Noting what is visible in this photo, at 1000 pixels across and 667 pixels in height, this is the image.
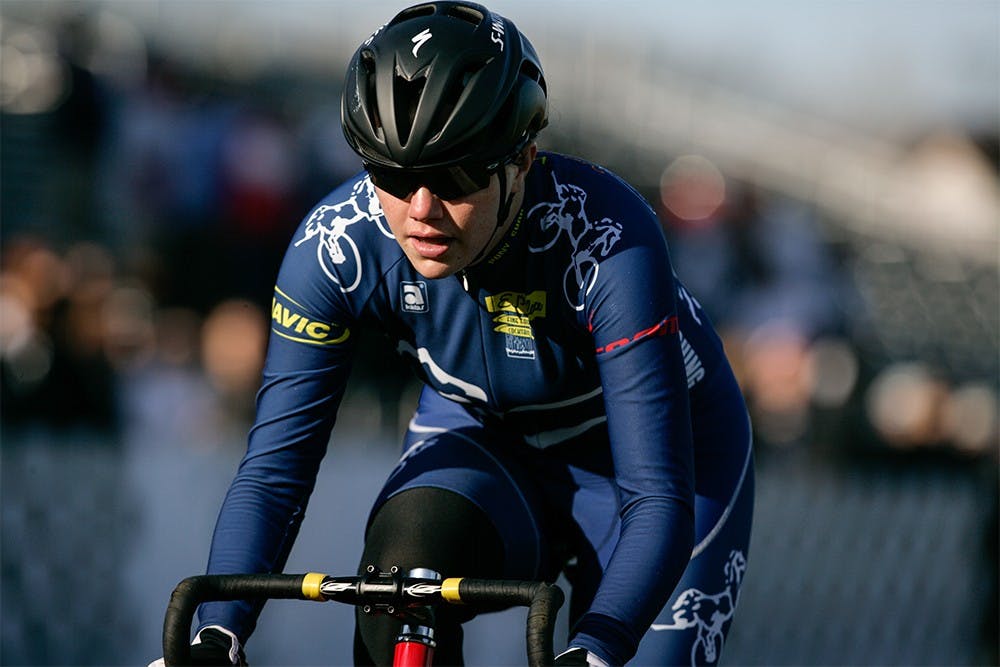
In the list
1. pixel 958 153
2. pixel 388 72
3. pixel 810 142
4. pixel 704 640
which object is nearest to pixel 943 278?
pixel 810 142

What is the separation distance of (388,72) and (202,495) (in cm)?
414

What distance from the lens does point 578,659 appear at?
299cm

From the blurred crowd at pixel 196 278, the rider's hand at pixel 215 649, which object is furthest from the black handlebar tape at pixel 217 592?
the blurred crowd at pixel 196 278

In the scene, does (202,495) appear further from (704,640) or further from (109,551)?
(704,640)

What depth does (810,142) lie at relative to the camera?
1764 cm

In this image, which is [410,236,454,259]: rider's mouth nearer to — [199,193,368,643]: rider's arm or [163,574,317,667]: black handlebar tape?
[199,193,368,643]: rider's arm

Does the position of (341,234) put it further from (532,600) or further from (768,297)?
(768,297)

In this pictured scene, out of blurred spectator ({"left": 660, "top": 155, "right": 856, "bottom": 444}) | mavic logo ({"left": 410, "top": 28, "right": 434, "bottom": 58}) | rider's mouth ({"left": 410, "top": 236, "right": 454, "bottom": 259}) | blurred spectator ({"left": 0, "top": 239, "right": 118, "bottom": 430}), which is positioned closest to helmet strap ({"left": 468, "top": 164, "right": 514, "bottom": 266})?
rider's mouth ({"left": 410, "top": 236, "right": 454, "bottom": 259})

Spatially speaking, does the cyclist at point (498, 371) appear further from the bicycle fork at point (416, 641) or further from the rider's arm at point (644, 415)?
the bicycle fork at point (416, 641)

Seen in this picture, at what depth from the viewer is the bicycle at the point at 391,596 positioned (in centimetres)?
294

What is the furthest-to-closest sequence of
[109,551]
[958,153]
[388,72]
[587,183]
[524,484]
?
[958,153]
[109,551]
[524,484]
[587,183]
[388,72]

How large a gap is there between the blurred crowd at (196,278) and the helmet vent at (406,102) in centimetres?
440

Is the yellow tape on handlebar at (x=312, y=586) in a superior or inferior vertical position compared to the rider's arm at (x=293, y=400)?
inferior

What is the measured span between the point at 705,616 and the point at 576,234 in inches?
47.1
